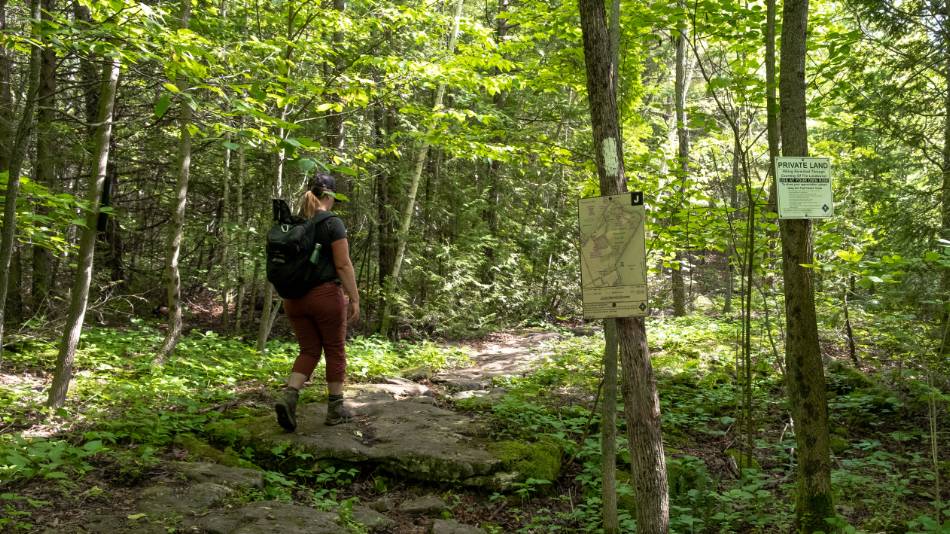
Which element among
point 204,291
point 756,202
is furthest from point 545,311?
point 756,202

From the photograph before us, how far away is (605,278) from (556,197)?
14.8m

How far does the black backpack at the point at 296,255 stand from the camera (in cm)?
500

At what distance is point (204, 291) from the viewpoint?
1650 centimetres

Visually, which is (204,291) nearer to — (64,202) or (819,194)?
(64,202)

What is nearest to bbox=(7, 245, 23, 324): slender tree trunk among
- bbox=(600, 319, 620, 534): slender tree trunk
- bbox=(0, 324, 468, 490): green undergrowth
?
bbox=(0, 324, 468, 490): green undergrowth

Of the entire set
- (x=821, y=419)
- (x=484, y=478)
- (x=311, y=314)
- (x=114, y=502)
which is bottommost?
(x=484, y=478)

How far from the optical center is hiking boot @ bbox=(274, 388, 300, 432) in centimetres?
508

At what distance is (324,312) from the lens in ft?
17.1

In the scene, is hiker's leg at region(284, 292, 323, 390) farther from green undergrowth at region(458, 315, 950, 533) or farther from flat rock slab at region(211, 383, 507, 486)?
green undergrowth at region(458, 315, 950, 533)

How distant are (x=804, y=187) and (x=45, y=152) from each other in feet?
36.2

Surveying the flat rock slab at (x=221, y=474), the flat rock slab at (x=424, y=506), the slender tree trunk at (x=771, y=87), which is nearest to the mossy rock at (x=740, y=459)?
the slender tree trunk at (x=771, y=87)

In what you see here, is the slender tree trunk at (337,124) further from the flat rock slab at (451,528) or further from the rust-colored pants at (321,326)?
the flat rock slab at (451,528)

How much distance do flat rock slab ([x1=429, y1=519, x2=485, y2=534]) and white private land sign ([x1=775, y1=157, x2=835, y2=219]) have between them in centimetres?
308

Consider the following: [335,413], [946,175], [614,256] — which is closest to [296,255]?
[335,413]
